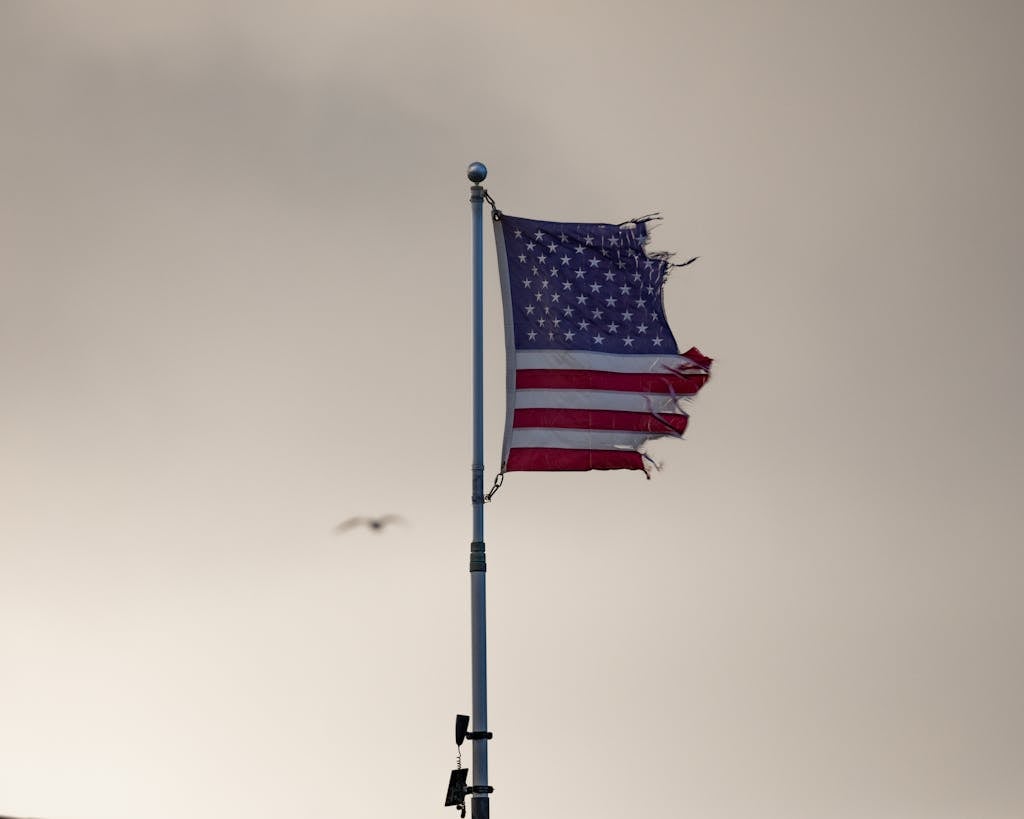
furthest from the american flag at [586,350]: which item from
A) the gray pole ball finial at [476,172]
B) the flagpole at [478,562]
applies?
the gray pole ball finial at [476,172]

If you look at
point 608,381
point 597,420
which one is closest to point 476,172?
point 608,381

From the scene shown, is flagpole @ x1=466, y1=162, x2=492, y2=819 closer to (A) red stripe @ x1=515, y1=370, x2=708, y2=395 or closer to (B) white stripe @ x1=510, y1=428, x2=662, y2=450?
(B) white stripe @ x1=510, y1=428, x2=662, y2=450

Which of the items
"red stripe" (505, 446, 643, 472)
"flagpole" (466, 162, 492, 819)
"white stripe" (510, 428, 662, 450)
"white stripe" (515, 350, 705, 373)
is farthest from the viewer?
"white stripe" (515, 350, 705, 373)

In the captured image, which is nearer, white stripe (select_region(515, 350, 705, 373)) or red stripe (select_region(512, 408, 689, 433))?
red stripe (select_region(512, 408, 689, 433))

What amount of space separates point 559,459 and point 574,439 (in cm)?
50

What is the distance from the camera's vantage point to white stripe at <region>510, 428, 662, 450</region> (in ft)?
79.4

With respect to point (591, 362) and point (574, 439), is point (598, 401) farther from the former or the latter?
point (574, 439)

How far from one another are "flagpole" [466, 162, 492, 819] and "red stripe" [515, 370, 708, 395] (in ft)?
3.68

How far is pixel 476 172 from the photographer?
80.6 feet

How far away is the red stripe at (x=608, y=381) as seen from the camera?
80.7 feet

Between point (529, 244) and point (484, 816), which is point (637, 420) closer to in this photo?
point (529, 244)

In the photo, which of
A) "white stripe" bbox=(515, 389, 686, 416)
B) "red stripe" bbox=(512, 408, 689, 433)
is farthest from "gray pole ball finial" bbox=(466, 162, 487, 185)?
"red stripe" bbox=(512, 408, 689, 433)

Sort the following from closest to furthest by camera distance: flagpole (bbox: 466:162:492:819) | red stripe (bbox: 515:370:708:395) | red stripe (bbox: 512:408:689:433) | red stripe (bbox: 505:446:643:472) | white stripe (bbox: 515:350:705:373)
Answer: flagpole (bbox: 466:162:492:819), red stripe (bbox: 505:446:643:472), red stripe (bbox: 512:408:689:433), red stripe (bbox: 515:370:708:395), white stripe (bbox: 515:350:705:373)

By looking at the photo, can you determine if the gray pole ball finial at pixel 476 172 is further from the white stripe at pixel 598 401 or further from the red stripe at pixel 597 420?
the red stripe at pixel 597 420
